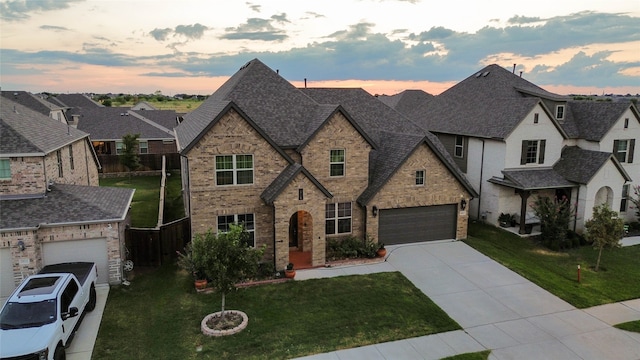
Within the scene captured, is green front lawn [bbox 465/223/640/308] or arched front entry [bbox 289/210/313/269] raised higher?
arched front entry [bbox 289/210/313/269]

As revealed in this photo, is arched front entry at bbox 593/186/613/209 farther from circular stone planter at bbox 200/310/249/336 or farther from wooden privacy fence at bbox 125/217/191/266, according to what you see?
wooden privacy fence at bbox 125/217/191/266

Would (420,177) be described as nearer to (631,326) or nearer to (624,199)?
(631,326)

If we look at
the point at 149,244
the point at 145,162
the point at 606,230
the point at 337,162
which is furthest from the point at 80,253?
the point at 145,162

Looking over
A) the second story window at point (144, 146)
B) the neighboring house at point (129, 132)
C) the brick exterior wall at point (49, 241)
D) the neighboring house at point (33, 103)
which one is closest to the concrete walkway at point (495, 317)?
the brick exterior wall at point (49, 241)

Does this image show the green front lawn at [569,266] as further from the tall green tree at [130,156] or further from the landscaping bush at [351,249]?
the tall green tree at [130,156]

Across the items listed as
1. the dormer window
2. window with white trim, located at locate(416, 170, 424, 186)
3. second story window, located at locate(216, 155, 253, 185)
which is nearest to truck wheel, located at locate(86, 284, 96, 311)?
second story window, located at locate(216, 155, 253, 185)

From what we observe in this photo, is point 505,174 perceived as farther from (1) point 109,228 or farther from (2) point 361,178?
(1) point 109,228

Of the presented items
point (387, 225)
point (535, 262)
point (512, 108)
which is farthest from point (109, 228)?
point (512, 108)
